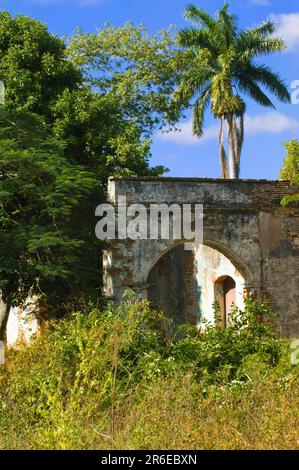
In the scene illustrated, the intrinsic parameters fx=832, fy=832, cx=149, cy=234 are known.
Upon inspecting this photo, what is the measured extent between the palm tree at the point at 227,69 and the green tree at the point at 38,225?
14.6 meters

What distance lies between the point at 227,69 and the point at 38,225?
17146mm

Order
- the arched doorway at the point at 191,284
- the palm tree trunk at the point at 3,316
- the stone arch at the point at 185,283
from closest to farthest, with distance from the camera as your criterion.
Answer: the palm tree trunk at the point at 3,316 < the arched doorway at the point at 191,284 < the stone arch at the point at 185,283

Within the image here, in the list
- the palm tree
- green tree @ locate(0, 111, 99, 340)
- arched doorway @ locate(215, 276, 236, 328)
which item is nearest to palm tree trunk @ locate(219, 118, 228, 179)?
the palm tree

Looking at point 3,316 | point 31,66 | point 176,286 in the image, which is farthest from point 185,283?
point 3,316

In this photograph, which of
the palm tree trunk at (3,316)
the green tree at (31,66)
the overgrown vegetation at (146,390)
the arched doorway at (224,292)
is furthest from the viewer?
the arched doorway at (224,292)

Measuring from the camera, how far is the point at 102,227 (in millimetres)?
16188

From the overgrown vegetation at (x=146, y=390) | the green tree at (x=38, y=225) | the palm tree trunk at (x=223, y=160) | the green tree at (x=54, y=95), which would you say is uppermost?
the palm tree trunk at (x=223, y=160)

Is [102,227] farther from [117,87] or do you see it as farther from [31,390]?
[117,87]

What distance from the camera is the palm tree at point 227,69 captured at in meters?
29.2

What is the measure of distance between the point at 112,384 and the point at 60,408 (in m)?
1.14

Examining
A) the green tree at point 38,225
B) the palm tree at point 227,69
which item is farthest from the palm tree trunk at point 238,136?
the green tree at point 38,225

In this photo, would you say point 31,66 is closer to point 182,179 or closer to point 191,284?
point 182,179

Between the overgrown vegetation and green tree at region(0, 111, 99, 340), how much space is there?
1.72 metres

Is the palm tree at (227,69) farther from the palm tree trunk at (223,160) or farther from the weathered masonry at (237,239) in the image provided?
the weathered masonry at (237,239)
